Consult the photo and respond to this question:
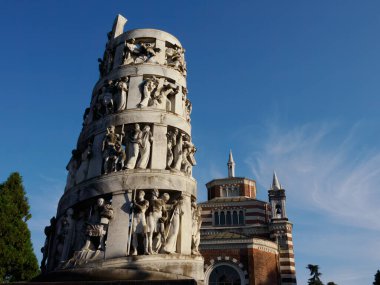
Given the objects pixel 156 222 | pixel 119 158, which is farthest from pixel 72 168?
pixel 156 222

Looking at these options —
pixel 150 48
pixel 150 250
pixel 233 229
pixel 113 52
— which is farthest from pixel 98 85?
pixel 233 229

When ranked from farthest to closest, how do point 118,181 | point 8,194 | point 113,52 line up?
1. point 8,194
2. point 113,52
3. point 118,181

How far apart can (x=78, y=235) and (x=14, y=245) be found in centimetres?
961

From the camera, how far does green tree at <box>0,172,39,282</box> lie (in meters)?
17.5

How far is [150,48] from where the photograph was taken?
12.8m

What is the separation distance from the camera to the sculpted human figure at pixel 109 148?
1058 cm

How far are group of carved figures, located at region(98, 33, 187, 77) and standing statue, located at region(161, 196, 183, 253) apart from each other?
17.0 feet

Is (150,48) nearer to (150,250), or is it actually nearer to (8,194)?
(150,250)

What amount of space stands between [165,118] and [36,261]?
39.8 ft

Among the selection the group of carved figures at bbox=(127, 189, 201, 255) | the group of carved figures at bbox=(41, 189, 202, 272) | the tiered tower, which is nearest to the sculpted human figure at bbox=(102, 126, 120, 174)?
the group of carved figures at bbox=(41, 189, 202, 272)

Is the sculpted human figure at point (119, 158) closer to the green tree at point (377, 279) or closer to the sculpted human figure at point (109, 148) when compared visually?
the sculpted human figure at point (109, 148)

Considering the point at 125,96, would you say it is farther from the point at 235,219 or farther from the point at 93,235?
the point at 235,219

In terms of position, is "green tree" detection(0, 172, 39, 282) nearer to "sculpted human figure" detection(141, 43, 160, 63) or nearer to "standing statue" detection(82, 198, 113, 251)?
"standing statue" detection(82, 198, 113, 251)

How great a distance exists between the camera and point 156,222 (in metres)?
9.52
